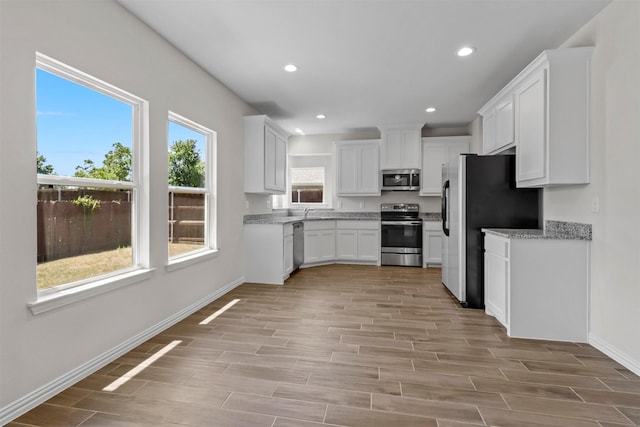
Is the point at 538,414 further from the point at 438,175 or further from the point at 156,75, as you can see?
the point at 438,175

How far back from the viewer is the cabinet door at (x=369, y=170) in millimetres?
6277

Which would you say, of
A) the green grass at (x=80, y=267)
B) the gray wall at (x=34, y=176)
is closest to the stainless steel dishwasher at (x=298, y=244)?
the gray wall at (x=34, y=176)

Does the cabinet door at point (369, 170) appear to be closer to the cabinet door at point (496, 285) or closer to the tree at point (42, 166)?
the cabinet door at point (496, 285)

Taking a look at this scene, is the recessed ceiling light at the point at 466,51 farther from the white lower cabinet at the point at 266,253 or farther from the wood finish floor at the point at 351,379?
the white lower cabinet at the point at 266,253

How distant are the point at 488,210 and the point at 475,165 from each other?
522 millimetres

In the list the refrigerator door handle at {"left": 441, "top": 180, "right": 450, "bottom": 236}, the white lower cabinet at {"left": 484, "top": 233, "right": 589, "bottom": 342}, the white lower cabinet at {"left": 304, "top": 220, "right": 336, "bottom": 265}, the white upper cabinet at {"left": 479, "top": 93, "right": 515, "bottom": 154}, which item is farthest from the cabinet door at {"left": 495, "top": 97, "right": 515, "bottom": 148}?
the white lower cabinet at {"left": 304, "top": 220, "right": 336, "bottom": 265}

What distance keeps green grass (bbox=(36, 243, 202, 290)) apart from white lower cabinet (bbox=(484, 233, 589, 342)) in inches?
129

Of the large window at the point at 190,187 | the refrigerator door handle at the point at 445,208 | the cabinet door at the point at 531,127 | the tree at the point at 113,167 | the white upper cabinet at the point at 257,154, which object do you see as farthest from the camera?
the white upper cabinet at the point at 257,154

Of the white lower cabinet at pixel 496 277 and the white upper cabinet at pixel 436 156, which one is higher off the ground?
the white upper cabinet at pixel 436 156

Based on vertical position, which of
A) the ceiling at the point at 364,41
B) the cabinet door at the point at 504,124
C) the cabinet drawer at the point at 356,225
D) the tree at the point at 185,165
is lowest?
the cabinet drawer at the point at 356,225

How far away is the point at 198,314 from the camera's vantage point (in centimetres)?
336

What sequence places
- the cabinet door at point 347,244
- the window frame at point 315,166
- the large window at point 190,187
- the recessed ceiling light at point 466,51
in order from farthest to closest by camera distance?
Answer: 1. the window frame at point 315,166
2. the cabinet door at point 347,244
3. the large window at point 190,187
4. the recessed ceiling light at point 466,51

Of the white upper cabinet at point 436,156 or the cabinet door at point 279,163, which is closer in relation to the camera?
the cabinet door at point 279,163

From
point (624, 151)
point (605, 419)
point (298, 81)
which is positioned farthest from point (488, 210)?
point (298, 81)
